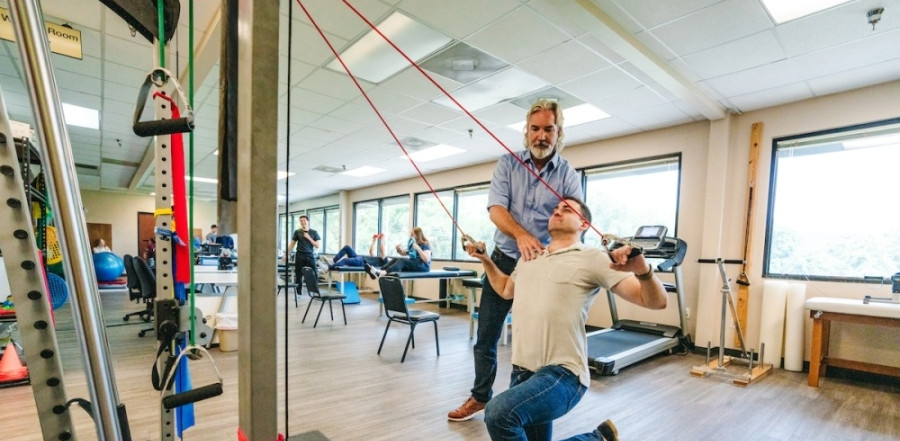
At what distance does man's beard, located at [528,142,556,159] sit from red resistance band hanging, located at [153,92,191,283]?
4.62 ft

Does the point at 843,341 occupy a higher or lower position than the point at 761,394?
higher

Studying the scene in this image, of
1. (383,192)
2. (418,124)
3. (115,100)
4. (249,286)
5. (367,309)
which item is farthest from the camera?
(383,192)

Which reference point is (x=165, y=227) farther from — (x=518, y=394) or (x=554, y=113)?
(x=554, y=113)

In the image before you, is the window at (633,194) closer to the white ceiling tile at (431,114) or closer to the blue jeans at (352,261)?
the white ceiling tile at (431,114)

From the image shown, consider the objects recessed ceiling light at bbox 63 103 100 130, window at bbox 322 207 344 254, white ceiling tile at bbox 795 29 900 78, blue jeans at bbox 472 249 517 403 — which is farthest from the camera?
window at bbox 322 207 344 254

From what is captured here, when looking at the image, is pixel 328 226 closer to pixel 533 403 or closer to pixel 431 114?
pixel 431 114

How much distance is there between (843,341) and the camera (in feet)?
11.7

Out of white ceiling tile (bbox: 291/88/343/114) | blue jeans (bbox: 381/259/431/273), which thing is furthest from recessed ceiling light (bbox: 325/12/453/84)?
blue jeans (bbox: 381/259/431/273)

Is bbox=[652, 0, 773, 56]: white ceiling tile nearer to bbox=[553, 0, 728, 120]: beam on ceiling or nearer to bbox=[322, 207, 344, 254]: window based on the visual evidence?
bbox=[553, 0, 728, 120]: beam on ceiling

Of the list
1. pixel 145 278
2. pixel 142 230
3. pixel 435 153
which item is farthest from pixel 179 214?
pixel 142 230

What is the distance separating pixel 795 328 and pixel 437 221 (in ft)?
19.3

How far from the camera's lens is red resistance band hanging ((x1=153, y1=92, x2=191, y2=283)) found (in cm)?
121

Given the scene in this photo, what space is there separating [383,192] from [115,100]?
5539 millimetres

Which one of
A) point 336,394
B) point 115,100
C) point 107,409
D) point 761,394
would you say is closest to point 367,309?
point 336,394
